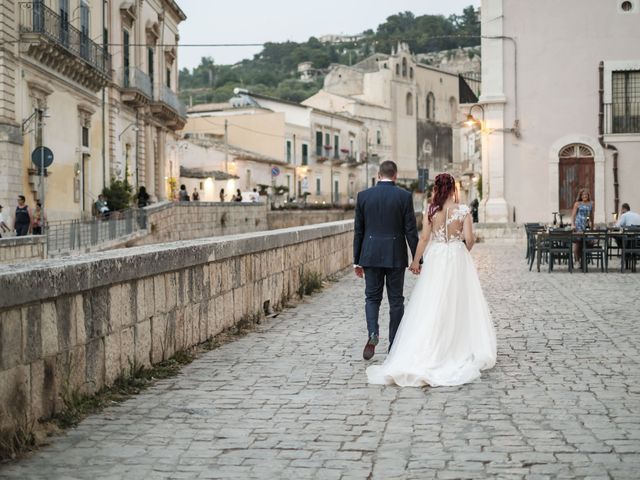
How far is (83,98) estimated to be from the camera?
31297mm

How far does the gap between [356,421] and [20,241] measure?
1398 centimetres

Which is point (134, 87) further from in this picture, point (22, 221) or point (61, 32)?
point (22, 221)

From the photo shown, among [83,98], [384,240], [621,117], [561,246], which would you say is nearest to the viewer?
[384,240]

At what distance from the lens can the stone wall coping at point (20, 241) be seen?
55.9 feet

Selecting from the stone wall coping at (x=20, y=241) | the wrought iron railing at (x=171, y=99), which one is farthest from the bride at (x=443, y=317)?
the wrought iron railing at (x=171, y=99)

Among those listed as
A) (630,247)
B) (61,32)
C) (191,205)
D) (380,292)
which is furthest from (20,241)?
(191,205)

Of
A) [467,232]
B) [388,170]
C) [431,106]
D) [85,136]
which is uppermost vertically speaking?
[431,106]

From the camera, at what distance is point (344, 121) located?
3147 inches

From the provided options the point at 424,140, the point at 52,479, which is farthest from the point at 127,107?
the point at 424,140

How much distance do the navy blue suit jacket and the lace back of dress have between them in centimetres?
23

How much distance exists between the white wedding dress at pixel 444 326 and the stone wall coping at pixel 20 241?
11.1 metres

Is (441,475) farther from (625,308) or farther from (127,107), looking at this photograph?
(127,107)

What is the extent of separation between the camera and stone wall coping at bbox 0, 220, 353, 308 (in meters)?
5.12

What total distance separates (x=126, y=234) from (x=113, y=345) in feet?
73.0
